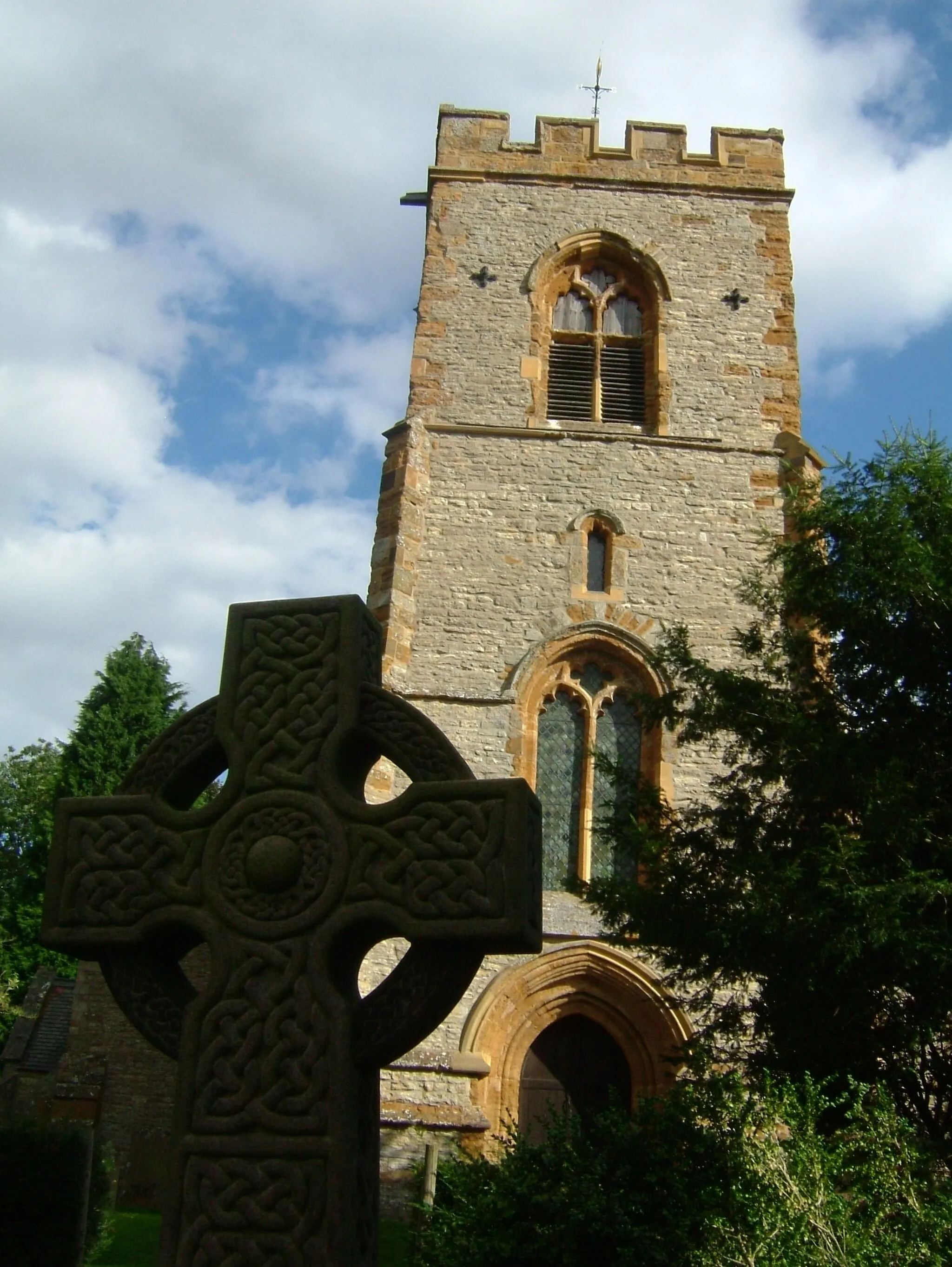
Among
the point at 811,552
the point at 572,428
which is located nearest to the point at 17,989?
the point at 572,428

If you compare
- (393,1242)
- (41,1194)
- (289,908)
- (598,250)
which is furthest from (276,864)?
(598,250)

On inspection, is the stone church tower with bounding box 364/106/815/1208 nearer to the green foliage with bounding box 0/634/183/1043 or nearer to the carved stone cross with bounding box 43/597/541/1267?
the carved stone cross with bounding box 43/597/541/1267

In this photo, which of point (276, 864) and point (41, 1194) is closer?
point (276, 864)

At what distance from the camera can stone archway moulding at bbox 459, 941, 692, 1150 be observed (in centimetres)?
1262

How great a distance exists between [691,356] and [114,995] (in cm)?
1450

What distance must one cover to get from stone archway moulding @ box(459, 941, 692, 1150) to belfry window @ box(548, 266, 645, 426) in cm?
715

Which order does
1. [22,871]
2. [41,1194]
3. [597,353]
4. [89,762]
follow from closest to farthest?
[41,1194] → [597,353] → [89,762] → [22,871]

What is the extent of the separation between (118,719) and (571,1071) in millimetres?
21437

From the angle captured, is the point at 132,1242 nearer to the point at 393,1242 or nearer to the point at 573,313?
the point at 393,1242

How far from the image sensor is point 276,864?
12.1 ft

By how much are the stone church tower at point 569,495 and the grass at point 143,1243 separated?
79 centimetres

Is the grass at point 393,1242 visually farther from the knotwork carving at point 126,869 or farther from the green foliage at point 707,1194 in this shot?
the knotwork carving at point 126,869

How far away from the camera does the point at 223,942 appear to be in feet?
12.0

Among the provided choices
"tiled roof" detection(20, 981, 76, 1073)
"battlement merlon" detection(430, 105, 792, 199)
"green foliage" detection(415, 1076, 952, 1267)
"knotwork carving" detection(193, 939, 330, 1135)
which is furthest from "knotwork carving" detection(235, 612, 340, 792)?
"tiled roof" detection(20, 981, 76, 1073)
